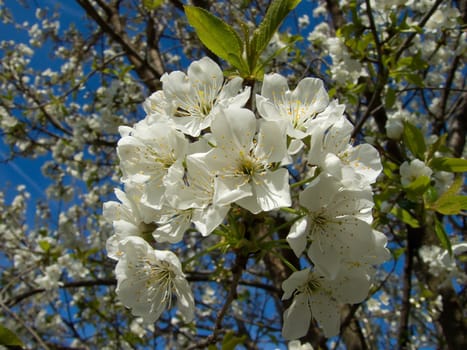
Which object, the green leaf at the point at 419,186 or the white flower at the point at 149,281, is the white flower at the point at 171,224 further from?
the green leaf at the point at 419,186

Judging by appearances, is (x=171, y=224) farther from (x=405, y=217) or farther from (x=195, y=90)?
(x=405, y=217)

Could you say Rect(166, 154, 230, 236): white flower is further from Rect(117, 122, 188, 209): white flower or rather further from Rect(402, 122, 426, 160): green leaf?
Rect(402, 122, 426, 160): green leaf

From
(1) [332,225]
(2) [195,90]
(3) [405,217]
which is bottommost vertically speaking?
(3) [405,217]

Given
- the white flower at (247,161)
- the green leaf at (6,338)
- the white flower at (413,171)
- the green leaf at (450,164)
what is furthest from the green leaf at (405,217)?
the green leaf at (6,338)

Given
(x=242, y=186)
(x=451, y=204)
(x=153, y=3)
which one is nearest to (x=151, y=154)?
(x=242, y=186)

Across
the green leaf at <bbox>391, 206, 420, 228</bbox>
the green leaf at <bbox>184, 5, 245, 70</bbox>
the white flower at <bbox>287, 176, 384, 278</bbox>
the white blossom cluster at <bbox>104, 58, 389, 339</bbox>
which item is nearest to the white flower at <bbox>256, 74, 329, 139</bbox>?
the white blossom cluster at <bbox>104, 58, 389, 339</bbox>
